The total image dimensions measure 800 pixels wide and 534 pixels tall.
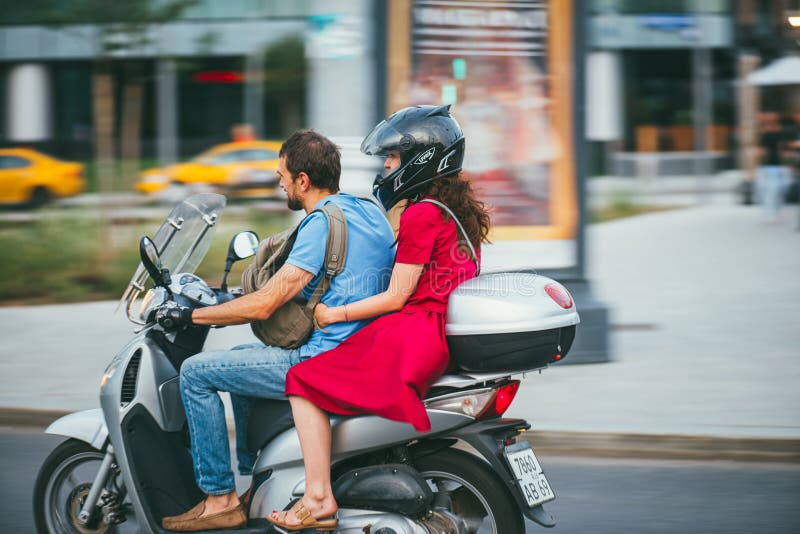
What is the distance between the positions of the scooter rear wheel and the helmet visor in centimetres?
105

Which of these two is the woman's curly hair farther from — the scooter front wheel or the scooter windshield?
the scooter front wheel

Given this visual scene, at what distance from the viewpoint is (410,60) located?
25.0 ft

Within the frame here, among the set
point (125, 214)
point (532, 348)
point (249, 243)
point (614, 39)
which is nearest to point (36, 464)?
point (249, 243)

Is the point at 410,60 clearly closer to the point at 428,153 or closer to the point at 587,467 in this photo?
the point at 587,467

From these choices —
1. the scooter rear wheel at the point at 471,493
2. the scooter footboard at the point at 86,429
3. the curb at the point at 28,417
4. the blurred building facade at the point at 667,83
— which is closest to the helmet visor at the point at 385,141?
the scooter rear wheel at the point at 471,493

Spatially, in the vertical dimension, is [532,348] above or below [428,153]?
below

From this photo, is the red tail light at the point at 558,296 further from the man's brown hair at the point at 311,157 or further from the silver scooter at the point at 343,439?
the man's brown hair at the point at 311,157

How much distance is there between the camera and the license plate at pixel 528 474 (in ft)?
11.7

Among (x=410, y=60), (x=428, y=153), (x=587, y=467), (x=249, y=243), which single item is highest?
(x=410, y=60)

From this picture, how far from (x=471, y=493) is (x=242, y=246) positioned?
3.86 ft

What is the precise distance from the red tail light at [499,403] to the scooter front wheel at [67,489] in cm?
146

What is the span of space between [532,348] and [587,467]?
232 cm

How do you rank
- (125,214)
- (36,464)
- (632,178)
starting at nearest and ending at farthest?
1. (36,464)
2. (125,214)
3. (632,178)

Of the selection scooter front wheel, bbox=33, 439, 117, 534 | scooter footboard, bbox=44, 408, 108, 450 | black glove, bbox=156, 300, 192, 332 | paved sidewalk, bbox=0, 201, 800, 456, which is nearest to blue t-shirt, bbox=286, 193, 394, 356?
black glove, bbox=156, 300, 192, 332
